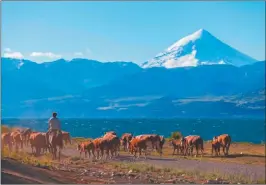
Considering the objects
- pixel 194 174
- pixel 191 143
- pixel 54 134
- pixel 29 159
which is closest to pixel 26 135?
pixel 54 134

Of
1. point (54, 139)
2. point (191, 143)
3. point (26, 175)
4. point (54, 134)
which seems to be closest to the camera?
point (26, 175)

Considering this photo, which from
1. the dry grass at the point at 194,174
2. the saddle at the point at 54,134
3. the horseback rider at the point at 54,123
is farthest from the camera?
the saddle at the point at 54,134

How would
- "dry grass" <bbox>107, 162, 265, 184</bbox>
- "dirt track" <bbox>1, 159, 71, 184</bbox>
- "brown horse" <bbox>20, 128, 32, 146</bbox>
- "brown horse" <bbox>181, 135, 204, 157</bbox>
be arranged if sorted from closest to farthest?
"dirt track" <bbox>1, 159, 71, 184</bbox> < "dry grass" <bbox>107, 162, 265, 184</bbox> < "brown horse" <bbox>20, 128, 32, 146</bbox> < "brown horse" <bbox>181, 135, 204, 157</bbox>

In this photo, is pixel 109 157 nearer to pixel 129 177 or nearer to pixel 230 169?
pixel 230 169

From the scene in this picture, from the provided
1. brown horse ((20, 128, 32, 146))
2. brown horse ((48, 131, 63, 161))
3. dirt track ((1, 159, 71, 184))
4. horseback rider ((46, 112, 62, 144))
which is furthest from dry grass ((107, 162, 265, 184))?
brown horse ((20, 128, 32, 146))

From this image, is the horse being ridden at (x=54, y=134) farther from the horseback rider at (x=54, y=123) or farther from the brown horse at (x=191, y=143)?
the brown horse at (x=191, y=143)

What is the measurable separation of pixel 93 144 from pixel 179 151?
396 inches

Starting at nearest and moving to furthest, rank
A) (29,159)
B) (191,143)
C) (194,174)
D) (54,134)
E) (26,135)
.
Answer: (29,159) < (194,174) < (54,134) < (26,135) < (191,143)

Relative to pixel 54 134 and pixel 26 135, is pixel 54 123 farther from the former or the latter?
pixel 26 135

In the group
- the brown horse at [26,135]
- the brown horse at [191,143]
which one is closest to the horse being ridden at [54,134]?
the brown horse at [26,135]

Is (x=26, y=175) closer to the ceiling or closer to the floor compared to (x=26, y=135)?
closer to the floor

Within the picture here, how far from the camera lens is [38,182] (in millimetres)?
14820

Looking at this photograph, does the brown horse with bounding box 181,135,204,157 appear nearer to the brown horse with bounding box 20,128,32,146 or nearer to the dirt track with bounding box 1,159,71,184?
the brown horse with bounding box 20,128,32,146

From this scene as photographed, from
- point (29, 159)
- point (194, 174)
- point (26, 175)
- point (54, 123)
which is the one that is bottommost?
point (194, 174)
